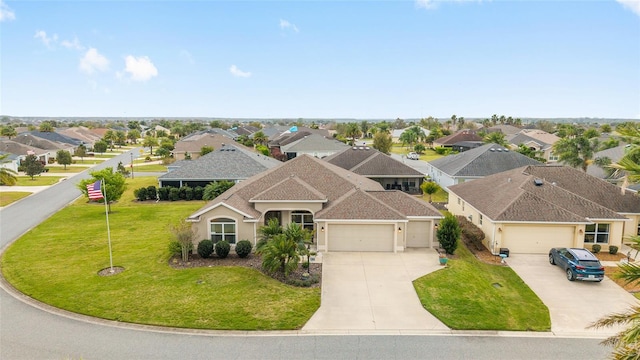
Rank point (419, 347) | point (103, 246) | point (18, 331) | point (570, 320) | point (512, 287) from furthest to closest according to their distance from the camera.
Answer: point (103, 246) → point (512, 287) → point (570, 320) → point (18, 331) → point (419, 347)

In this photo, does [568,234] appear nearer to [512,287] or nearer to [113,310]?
[512,287]

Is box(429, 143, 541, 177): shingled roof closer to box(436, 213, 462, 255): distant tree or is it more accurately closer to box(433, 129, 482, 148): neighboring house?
box(436, 213, 462, 255): distant tree

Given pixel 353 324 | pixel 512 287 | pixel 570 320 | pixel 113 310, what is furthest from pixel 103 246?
pixel 570 320

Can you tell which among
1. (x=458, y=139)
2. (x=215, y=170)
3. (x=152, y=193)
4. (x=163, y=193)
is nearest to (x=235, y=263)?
(x=163, y=193)

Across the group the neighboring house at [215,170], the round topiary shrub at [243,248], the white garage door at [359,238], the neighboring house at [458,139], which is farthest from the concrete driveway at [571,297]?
the neighboring house at [458,139]

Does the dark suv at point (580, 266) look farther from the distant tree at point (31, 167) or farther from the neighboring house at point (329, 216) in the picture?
the distant tree at point (31, 167)

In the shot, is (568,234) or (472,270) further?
(568,234)

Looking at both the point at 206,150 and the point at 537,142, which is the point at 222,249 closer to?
the point at 206,150
